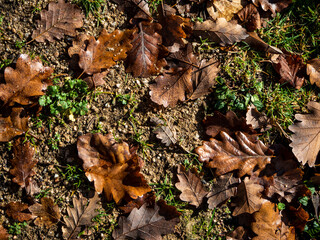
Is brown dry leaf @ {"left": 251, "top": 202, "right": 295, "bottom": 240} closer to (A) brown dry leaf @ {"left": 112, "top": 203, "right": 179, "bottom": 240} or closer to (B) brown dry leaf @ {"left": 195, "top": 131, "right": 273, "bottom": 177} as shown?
(B) brown dry leaf @ {"left": 195, "top": 131, "right": 273, "bottom": 177}

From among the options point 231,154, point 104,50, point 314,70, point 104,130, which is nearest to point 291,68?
point 314,70

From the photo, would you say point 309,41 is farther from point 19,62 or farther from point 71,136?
point 19,62

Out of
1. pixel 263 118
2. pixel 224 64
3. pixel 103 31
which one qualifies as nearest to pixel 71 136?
pixel 103 31

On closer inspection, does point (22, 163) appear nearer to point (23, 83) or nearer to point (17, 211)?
point (17, 211)

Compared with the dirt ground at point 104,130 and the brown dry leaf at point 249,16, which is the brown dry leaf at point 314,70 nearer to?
the brown dry leaf at point 249,16

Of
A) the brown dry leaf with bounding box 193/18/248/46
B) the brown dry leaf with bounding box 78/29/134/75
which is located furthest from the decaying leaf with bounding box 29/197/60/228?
the brown dry leaf with bounding box 193/18/248/46

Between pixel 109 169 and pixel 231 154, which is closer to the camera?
pixel 109 169
